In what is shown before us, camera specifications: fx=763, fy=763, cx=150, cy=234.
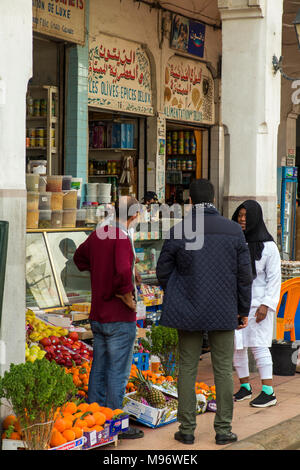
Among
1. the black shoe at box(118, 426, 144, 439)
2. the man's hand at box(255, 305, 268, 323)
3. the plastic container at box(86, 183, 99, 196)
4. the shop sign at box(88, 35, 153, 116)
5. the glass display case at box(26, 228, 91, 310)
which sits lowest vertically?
the black shoe at box(118, 426, 144, 439)

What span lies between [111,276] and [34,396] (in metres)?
1.14

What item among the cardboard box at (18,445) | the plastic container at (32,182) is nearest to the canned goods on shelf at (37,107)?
the plastic container at (32,182)

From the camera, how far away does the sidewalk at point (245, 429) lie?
5613mm

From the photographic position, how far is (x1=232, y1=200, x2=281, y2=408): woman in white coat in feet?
22.4

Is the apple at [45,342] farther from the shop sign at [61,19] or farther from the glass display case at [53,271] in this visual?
the shop sign at [61,19]

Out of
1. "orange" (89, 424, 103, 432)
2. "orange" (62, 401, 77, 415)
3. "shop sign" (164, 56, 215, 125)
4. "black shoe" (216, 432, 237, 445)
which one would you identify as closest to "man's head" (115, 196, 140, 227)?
"orange" (62, 401, 77, 415)

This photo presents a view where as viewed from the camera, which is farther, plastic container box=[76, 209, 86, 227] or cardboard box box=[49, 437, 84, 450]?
plastic container box=[76, 209, 86, 227]

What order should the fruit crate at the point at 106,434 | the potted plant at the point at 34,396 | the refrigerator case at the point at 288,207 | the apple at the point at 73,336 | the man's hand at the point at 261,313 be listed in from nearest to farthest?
the potted plant at the point at 34,396
the fruit crate at the point at 106,434
the man's hand at the point at 261,313
the apple at the point at 73,336
the refrigerator case at the point at 288,207

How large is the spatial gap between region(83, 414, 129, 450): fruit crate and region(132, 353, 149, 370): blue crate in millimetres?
1487

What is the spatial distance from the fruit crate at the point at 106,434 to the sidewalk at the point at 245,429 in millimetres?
98

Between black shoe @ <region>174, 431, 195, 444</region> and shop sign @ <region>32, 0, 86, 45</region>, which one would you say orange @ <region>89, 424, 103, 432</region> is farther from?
shop sign @ <region>32, 0, 86, 45</region>

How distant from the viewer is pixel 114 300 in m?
5.64

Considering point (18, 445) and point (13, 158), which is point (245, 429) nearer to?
point (18, 445)

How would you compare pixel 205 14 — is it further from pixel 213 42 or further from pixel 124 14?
pixel 124 14
